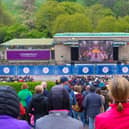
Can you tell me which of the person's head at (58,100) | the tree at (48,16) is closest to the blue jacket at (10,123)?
the person's head at (58,100)

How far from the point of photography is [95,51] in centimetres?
4744

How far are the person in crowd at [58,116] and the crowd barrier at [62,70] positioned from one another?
24904mm

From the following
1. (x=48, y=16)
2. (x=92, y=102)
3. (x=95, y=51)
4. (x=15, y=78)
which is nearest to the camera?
(x=92, y=102)

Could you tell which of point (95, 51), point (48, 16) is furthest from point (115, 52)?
point (48, 16)

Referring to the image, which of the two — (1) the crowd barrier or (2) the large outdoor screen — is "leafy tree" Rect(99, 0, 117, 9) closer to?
(2) the large outdoor screen

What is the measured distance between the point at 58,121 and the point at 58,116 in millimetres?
49

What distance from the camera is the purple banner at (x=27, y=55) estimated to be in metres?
48.7

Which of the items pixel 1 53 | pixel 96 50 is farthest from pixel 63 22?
pixel 96 50

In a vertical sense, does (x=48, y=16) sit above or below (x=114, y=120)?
above

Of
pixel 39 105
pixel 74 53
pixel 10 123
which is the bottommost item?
pixel 39 105

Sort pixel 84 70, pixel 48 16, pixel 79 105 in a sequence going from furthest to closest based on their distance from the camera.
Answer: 1. pixel 48 16
2. pixel 84 70
3. pixel 79 105

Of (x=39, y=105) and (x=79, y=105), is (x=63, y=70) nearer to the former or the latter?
(x=79, y=105)

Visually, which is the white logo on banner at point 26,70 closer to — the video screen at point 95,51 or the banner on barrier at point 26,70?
the banner on barrier at point 26,70

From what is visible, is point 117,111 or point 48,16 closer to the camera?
point 117,111
